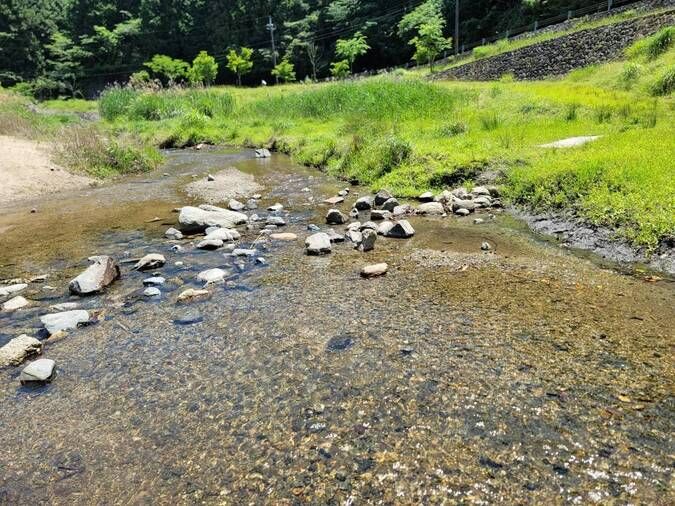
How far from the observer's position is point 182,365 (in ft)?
13.8

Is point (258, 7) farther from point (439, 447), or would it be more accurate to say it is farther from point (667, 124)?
point (439, 447)

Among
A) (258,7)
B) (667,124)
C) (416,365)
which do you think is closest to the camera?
(416,365)

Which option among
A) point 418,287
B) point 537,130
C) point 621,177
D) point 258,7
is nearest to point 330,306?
point 418,287

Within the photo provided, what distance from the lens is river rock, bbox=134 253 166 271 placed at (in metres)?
6.57

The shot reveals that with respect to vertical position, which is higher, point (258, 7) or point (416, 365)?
point (258, 7)

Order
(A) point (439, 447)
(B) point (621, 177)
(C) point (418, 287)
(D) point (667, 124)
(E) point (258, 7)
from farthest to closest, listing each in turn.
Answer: (E) point (258, 7) → (D) point (667, 124) → (B) point (621, 177) → (C) point (418, 287) → (A) point (439, 447)

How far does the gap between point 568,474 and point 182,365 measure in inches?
124

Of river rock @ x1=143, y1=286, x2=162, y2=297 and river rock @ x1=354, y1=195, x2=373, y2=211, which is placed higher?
river rock @ x1=143, y1=286, x2=162, y2=297

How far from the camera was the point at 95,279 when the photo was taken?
591 cm

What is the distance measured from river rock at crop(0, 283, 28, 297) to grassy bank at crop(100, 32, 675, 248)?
6.98 metres

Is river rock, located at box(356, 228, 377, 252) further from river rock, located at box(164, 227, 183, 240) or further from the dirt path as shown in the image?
the dirt path

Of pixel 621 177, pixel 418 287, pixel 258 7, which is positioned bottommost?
pixel 418 287

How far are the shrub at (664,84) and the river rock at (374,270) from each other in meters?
15.2

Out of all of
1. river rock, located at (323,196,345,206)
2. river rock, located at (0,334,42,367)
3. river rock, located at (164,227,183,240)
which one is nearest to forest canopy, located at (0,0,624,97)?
river rock, located at (323,196,345,206)
